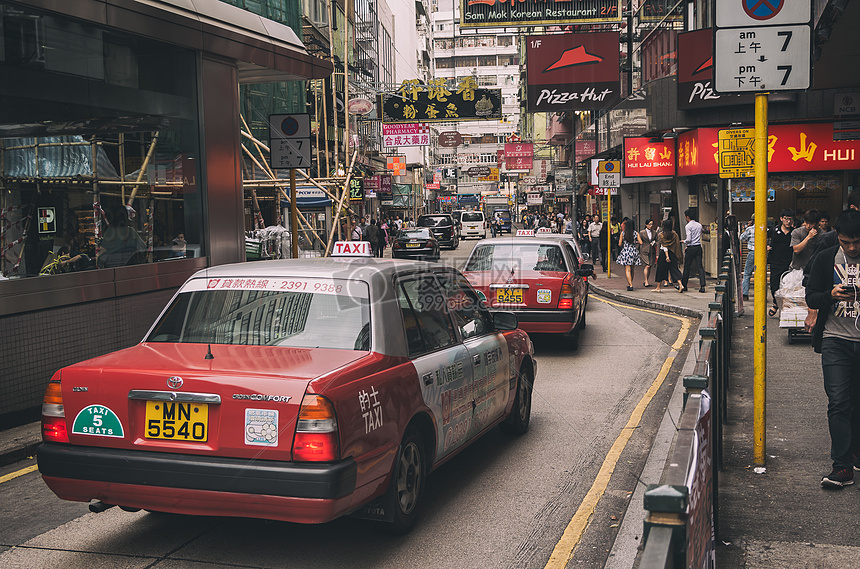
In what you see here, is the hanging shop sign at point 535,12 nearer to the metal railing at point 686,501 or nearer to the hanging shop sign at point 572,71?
the hanging shop sign at point 572,71

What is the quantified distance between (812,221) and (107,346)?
927 centimetres

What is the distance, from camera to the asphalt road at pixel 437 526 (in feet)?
14.6

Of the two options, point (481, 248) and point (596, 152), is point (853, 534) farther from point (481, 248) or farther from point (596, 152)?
point (596, 152)

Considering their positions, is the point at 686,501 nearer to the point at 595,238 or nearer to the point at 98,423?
the point at 98,423

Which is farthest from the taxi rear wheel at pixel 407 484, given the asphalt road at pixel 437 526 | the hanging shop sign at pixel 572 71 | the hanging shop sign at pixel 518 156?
the hanging shop sign at pixel 518 156

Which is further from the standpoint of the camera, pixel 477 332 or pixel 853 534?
pixel 477 332

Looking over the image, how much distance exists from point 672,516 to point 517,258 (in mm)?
9232

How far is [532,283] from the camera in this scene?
11.0 m

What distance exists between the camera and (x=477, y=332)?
245 inches

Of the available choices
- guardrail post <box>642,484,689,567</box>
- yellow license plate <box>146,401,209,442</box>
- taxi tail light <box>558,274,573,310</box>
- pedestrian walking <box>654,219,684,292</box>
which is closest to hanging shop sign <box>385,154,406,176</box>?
pedestrian walking <box>654,219,684,292</box>

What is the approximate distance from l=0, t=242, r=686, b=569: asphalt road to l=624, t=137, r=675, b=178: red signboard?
17.6m

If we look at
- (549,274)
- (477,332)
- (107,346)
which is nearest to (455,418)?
(477,332)

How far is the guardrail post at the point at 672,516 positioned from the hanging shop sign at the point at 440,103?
34.7 metres

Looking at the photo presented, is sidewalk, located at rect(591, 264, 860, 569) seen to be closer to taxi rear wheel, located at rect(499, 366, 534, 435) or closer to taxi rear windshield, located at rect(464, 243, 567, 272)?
taxi rear wheel, located at rect(499, 366, 534, 435)
